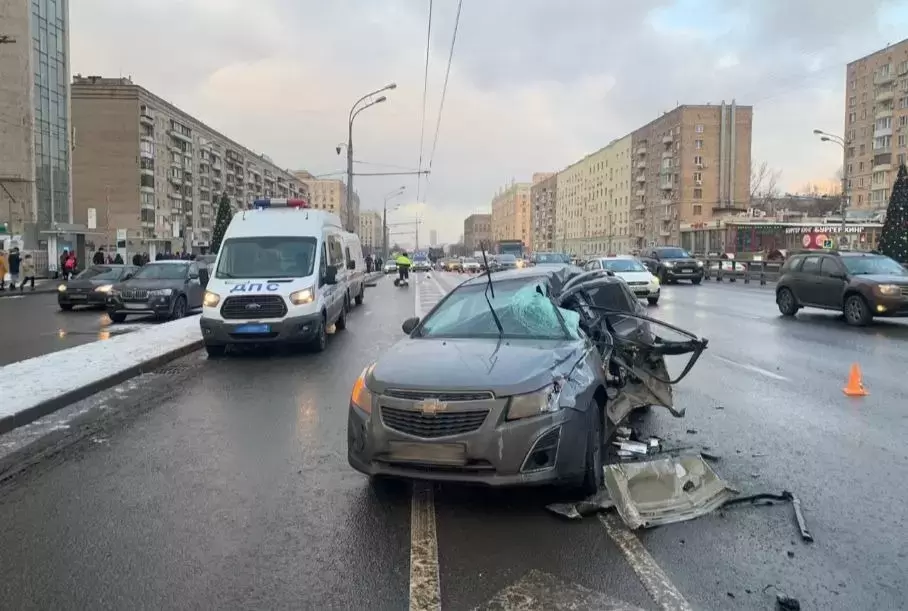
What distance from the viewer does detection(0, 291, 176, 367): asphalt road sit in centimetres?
1318

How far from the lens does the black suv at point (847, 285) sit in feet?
49.3

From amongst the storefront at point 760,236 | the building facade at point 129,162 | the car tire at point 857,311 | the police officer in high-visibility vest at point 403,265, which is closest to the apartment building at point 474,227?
the building facade at point 129,162

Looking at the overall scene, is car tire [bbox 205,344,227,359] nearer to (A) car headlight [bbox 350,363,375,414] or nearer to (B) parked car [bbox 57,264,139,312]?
(A) car headlight [bbox 350,363,375,414]

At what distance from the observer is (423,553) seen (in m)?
3.97

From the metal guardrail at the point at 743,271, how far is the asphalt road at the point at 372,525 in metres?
32.3

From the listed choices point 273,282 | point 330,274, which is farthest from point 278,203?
point 273,282

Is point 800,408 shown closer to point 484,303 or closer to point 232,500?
point 484,303

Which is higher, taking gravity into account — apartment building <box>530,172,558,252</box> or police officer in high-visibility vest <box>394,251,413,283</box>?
apartment building <box>530,172,558,252</box>

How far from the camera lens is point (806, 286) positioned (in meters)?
17.4

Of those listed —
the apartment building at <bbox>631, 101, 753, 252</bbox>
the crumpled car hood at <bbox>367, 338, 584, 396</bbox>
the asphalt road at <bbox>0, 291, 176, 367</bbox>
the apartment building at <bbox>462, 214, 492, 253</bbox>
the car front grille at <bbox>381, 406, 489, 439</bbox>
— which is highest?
the apartment building at <bbox>631, 101, 753, 252</bbox>

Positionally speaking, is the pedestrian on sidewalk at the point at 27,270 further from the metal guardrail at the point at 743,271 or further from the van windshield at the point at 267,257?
the metal guardrail at the point at 743,271

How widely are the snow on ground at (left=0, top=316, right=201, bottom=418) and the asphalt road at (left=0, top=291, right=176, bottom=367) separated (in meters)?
1.16

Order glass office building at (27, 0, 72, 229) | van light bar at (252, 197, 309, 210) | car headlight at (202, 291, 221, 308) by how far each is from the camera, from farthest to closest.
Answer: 1. glass office building at (27, 0, 72, 229)
2. van light bar at (252, 197, 309, 210)
3. car headlight at (202, 291, 221, 308)

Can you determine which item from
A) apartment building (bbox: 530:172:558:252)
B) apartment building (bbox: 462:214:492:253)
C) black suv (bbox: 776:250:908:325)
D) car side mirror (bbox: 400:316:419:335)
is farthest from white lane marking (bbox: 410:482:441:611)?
apartment building (bbox: 530:172:558:252)
